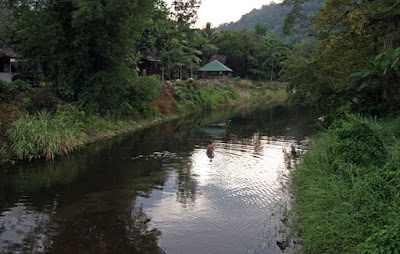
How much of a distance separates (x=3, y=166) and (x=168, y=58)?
1215 inches

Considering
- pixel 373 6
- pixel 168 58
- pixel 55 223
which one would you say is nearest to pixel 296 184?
pixel 55 223

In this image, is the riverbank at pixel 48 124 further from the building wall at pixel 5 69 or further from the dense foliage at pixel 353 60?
the dense foliage at pixel 353 60

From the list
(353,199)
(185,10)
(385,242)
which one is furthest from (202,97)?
(385,242)

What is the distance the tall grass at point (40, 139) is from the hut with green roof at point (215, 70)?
135ft

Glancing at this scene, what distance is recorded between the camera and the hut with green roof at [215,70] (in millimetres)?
56750

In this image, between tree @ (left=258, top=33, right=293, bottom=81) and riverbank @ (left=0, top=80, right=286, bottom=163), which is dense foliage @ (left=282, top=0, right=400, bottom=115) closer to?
riverbank @ (left=0, top=80, right=286, bottom=163)

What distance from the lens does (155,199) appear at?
11.8 meters

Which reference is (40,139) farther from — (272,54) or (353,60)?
(272,54)

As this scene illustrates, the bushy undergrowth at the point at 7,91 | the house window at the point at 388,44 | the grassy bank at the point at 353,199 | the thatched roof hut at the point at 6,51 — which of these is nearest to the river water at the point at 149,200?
the grassy bank at the point at 353,199

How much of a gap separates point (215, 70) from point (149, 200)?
154 feet

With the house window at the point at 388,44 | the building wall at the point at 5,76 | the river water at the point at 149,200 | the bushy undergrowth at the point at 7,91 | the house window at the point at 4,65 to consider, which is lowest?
the river water at the point at 149,200

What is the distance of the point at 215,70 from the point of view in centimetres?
5678

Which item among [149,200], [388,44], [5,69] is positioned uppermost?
[388,44]

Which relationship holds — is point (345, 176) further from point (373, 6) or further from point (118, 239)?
point (373, 6)
